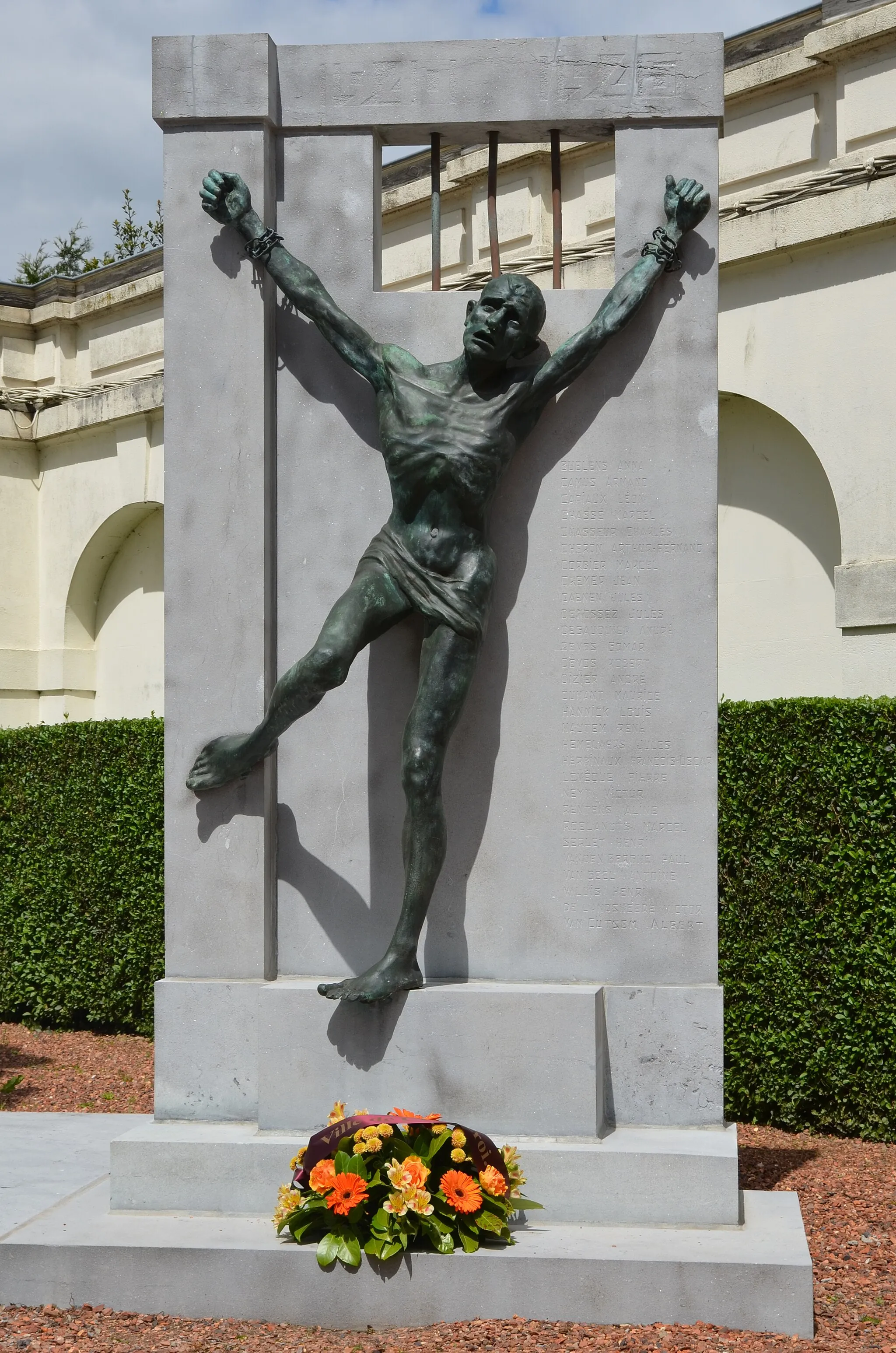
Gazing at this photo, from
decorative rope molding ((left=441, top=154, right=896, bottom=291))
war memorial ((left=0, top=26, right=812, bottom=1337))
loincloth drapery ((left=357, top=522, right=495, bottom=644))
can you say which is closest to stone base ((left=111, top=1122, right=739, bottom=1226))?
war memorial ((left=0, top=26, right=812, bottom=1337))

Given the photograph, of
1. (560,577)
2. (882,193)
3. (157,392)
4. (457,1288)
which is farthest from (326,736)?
(157,392)

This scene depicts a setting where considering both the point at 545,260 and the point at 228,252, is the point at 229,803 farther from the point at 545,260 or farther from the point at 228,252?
the point at 545,260

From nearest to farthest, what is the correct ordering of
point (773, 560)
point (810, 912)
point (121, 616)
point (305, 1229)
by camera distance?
point (305, 1229) → point (810, 912) → point (773, 560) → point (121, 616)

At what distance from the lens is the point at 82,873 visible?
30.2ft

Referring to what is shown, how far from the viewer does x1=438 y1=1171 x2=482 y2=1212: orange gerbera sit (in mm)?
4066

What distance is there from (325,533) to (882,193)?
4.80 m

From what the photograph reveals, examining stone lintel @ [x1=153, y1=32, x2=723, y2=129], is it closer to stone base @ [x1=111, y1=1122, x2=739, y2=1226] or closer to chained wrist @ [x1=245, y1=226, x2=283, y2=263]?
chained wrist @ [x1=245, y1=226, x2=283, y2=263]

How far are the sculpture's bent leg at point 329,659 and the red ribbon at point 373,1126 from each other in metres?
1.20

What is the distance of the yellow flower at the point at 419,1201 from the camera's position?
4.04 meters

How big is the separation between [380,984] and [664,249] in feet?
8.35

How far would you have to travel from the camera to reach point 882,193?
26.6ft

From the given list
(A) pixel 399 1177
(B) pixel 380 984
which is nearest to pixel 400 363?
(B) pixel 380 984

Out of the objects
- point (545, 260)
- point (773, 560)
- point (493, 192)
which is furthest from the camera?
point (545, 260)

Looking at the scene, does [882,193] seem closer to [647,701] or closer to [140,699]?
[647,701]
